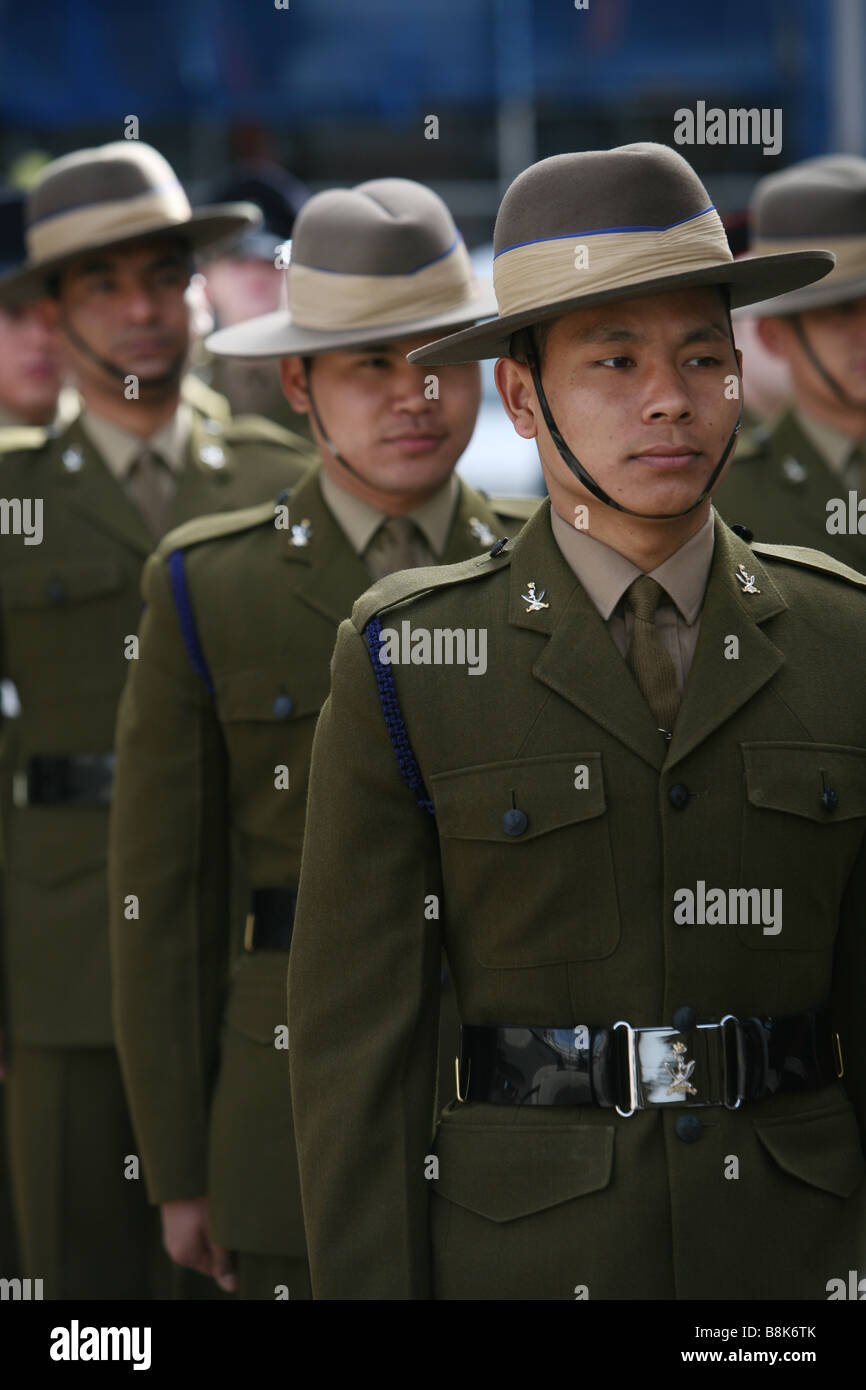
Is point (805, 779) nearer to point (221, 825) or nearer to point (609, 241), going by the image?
point (609, 241)

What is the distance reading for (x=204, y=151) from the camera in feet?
59.9

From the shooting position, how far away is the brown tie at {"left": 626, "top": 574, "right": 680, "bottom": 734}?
2.62 m

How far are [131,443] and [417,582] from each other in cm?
247

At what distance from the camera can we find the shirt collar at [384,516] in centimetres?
368

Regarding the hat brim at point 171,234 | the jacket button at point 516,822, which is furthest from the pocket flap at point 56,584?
the jacket button at point 516,822

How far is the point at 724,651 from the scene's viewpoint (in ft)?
8.59

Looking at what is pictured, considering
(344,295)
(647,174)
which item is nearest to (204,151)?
(344,295)

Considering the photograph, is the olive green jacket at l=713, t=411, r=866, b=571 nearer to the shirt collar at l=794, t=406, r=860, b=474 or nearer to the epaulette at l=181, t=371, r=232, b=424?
the shirt collar at l=794, t=406, r=860, b=474

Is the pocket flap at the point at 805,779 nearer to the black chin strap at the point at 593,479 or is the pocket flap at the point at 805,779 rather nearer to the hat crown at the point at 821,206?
the black chin strap at the point at 593,479

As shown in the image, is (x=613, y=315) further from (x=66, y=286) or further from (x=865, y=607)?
(x=66, y=286)

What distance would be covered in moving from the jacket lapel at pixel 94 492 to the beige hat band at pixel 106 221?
0.43 m

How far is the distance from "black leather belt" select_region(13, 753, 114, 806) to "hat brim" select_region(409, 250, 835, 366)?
2227 mm

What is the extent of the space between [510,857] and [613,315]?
66 cm

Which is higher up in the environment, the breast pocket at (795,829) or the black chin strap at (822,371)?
the black chin strap at (822,371)
